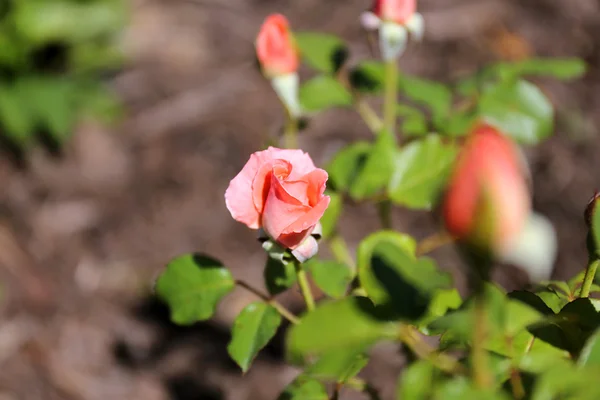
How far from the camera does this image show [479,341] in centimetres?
50

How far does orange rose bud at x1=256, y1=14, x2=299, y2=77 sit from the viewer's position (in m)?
0.98

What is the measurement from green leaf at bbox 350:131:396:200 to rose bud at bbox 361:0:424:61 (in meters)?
0.14

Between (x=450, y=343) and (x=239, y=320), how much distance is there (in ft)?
0.81

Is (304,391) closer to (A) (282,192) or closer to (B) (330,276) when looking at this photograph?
(B) (330,276)

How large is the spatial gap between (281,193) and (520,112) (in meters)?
0.49

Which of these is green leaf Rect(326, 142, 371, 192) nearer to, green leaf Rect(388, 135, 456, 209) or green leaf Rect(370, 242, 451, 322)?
green leaf Rect(388, 135, 456, 209)

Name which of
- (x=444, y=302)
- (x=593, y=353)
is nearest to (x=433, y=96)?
(x=444, y=302)

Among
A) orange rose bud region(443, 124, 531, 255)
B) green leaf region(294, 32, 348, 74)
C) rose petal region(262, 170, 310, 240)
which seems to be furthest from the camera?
green leaf region(294, 32, 348, 74)

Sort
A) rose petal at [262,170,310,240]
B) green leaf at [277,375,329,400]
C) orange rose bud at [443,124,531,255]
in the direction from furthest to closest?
green leaf at [277,375,329,400]
rose petal at [262,170,310,240]
orange rose bud at [443,124,531,255]

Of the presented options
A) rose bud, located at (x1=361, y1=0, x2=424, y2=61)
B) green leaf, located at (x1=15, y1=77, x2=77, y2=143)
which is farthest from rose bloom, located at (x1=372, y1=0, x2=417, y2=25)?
green leaf, located at (x1=15, y1=77, x2=77, y2=143)

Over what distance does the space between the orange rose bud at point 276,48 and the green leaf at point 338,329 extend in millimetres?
507

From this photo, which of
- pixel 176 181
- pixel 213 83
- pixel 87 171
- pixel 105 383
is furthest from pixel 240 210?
pixel 213 83

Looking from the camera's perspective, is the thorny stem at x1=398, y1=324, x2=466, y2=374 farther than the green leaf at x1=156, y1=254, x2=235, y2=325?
No

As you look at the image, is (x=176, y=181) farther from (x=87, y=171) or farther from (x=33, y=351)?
(x=33, y=351)
